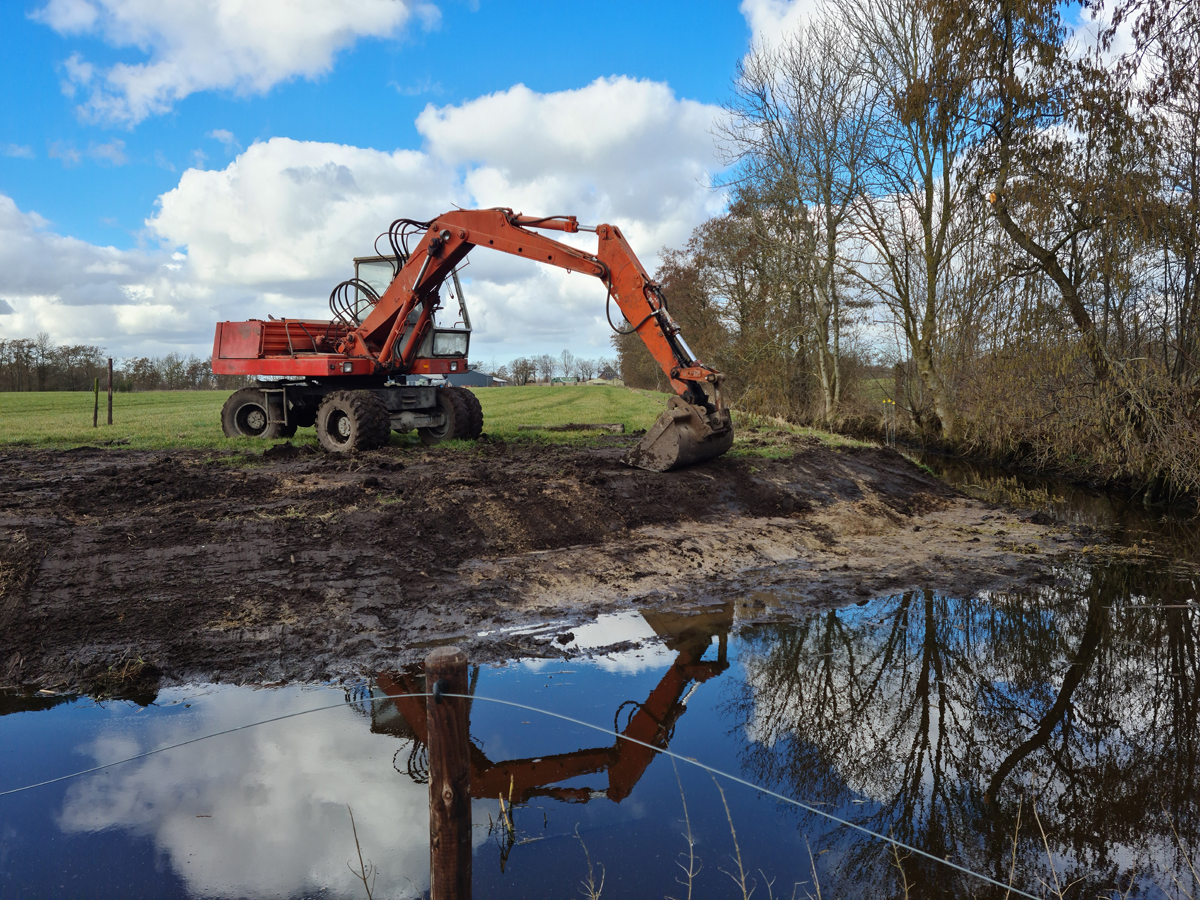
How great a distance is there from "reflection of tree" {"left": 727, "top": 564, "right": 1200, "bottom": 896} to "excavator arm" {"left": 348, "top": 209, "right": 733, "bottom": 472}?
168 inches

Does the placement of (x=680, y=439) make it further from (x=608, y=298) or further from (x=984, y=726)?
(x=984, y=726)

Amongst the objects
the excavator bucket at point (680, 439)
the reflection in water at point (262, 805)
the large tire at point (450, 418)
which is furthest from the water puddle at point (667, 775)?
the large tire at point (450, 418)

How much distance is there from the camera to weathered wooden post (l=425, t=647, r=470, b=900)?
114 inches

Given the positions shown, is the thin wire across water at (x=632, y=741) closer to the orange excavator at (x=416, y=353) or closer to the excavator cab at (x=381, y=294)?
the orange excavator at (x=416, y=353)

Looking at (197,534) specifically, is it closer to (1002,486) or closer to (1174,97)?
(1002,486)

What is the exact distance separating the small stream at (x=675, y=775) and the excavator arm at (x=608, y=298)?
15.6 feet

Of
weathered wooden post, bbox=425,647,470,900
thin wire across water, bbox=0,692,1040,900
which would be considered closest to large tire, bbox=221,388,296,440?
thin wire across water, bbox=0,692,1040,900

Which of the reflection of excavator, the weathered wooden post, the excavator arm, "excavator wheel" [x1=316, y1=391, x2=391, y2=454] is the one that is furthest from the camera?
"excavator wheel" [x1=316, y1=391, x2=391, y2=454]

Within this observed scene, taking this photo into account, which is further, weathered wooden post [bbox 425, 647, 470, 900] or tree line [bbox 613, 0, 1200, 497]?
tree line [bbox 613, 0, 1200, 497]

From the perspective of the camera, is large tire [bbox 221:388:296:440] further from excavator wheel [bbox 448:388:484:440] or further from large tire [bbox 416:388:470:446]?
excavator wheel [bbox 448:388:484:440]

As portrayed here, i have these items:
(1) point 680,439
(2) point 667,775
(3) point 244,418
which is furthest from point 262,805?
(3) point 244,418

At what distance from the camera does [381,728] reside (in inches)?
185

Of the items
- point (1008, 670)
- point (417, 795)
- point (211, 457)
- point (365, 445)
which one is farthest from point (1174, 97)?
point (211, 457)

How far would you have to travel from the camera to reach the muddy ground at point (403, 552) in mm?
5832
